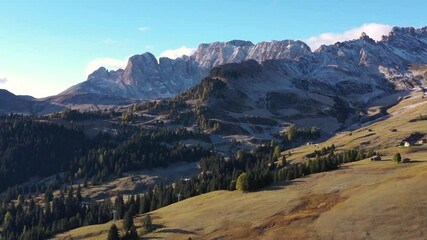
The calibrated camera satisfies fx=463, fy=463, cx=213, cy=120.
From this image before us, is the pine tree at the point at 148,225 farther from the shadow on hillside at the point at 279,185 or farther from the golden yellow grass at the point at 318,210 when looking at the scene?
the shadow on hillside at the point at 279,185

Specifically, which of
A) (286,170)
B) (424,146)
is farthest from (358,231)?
(424,146)

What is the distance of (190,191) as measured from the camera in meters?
157

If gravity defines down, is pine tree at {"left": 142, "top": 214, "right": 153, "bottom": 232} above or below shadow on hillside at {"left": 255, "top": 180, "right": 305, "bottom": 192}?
below

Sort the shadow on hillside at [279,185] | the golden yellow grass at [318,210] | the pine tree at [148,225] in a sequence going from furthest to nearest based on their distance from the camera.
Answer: the shadow on hillside at [279,185] < the pine tree at [148,225] < the golden yellow grass at [318,210]

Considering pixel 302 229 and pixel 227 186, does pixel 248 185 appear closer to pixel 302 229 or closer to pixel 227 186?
pixel 227 186

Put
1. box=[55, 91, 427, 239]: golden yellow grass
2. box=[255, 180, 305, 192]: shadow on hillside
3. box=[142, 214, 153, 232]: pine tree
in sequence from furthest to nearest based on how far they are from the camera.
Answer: box=[255, 180, 305, 192]: shadow on hillside, box=[142, 214, 153, 232]: pine tree, box=[55, 91, 427, 239]: golden yellow grass

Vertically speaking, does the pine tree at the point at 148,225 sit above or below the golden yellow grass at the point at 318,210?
below

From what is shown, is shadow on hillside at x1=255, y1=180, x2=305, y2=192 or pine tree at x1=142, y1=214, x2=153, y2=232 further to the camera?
shadow on hillside at x1=255, y1=180, x2=305, y2=192

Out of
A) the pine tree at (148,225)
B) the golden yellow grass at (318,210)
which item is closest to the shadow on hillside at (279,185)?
the golden yellow grass at (318,210)

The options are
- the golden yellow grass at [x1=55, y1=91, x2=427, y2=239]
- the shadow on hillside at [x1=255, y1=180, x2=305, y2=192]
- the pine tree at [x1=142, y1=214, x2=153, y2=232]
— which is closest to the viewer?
the golden yellow grass at [x1=55, y1=91, x2=427, y2=239]

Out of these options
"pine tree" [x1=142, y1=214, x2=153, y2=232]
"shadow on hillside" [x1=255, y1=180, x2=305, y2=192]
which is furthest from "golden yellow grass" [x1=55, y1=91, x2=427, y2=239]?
"pine tree" [x1=142, y1=214, x2=153, y2=232]

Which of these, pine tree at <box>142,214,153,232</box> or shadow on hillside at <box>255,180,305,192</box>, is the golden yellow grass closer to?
shadow on hillside at <box>255,180,305,192</box>

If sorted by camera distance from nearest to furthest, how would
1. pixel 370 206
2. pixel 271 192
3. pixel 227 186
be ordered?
pixel 370 206, pixel 271 192, pixel 227 186

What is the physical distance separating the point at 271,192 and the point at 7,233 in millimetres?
116424
